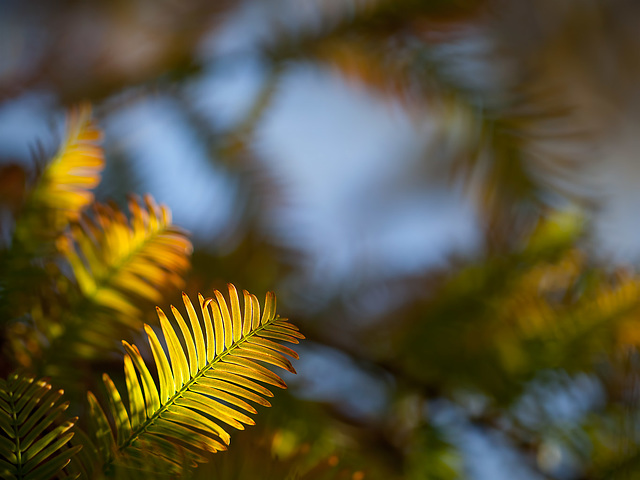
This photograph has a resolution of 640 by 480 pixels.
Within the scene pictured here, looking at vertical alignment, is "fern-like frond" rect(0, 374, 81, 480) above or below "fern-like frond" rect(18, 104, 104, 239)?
below

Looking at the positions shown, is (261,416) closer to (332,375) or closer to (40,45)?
(332,375)

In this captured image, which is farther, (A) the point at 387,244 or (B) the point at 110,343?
(A) the point at 387,244

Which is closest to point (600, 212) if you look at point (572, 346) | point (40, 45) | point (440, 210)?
point (572, 346)

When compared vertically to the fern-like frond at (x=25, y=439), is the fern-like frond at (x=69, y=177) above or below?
above

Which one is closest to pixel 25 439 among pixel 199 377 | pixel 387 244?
pixel 199 377

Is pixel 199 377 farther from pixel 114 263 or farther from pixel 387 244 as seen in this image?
pixel 387 244
